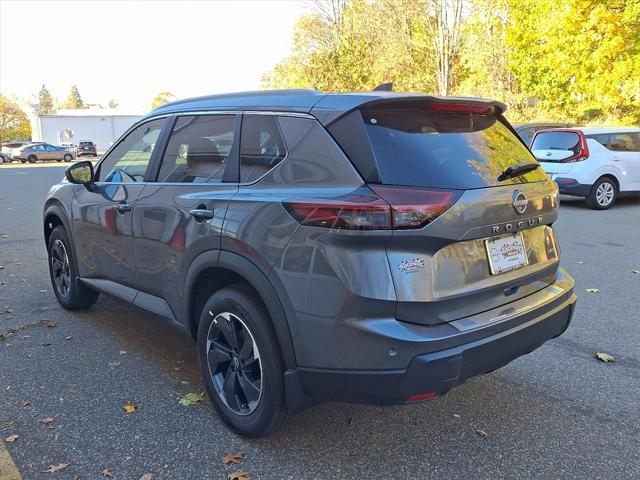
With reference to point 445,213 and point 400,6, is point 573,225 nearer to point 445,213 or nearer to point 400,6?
point 445,213

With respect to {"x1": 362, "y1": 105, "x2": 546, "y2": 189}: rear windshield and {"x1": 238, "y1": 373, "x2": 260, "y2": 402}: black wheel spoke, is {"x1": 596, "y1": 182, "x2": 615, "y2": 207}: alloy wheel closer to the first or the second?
{"x1": 362, "y1": 105, "x2": 546, "y2": 189}: rear windshield

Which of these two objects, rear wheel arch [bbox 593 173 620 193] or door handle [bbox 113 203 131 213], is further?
rear wheel arch [bbox 593 173 620 193]

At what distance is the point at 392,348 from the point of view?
7.55 feet

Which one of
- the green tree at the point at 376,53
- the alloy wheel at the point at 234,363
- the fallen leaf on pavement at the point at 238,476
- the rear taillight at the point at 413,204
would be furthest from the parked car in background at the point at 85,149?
the rear taillight at the point at 413,204

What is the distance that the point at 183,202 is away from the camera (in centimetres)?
325

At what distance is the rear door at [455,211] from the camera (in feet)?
7.68

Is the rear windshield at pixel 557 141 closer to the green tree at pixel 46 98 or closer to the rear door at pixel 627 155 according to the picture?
the rear door at pixel 627 155

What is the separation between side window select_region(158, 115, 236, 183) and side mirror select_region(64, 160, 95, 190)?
3.38 ft

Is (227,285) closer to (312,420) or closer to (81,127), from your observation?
(312,420)

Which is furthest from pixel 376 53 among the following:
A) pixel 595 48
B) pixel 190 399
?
pixel 190 399

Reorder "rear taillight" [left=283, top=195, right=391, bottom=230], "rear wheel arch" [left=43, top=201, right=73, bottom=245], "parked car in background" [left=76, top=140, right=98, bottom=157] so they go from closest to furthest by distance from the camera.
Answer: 1. "rear taillight" [left=283, top=195, right=391, bottom=230]
2. "rear wheel arch" [left=43, top=201, right=73, bottom=245]
3. "parked car in background" [left=76, top=140, right=98, bottom=157]

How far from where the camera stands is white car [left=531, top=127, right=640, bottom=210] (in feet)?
36.6

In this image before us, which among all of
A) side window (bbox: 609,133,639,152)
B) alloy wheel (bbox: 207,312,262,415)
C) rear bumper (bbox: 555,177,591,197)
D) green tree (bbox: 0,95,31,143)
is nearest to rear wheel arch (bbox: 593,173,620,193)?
rear bumper (bbox: 555,177,591,197)

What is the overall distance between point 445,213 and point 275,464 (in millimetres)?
1505
